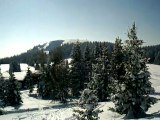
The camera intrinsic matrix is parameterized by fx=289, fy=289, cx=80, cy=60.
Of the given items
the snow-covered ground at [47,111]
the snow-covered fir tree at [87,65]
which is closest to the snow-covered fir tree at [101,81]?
the snow-covered ground at [47,111]

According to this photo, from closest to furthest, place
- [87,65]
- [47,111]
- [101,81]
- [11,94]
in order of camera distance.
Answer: [47,111] → [101,81] → [11,94] → [87,65]

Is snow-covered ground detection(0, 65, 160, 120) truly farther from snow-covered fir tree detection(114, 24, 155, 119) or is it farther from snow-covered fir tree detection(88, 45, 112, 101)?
snow-covered fir tree detection(88, 45, 112, 101)

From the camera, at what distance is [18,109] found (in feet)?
214

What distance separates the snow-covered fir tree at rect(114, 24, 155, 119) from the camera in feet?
118

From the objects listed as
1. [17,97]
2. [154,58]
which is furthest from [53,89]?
[154,58]

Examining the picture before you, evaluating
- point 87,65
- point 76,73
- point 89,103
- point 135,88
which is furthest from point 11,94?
point 89,103

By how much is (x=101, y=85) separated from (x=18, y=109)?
19.6 metres

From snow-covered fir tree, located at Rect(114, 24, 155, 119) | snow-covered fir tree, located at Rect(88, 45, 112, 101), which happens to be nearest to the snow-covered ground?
snow-covered fir tree, located at Rect(114, 24, 155, 119)

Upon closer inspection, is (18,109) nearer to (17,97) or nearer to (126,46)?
(17,97)

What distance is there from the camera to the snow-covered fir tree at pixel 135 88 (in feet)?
118

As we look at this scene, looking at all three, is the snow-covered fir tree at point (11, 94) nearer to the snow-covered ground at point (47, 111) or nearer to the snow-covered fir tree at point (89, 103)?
the snow-covered ground at point (47, 111)

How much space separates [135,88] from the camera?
1425 inches

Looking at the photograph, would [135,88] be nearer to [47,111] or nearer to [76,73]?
[47,111]

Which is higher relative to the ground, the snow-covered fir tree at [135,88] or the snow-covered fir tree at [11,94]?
the snow-covered fir tree at [135,88]
